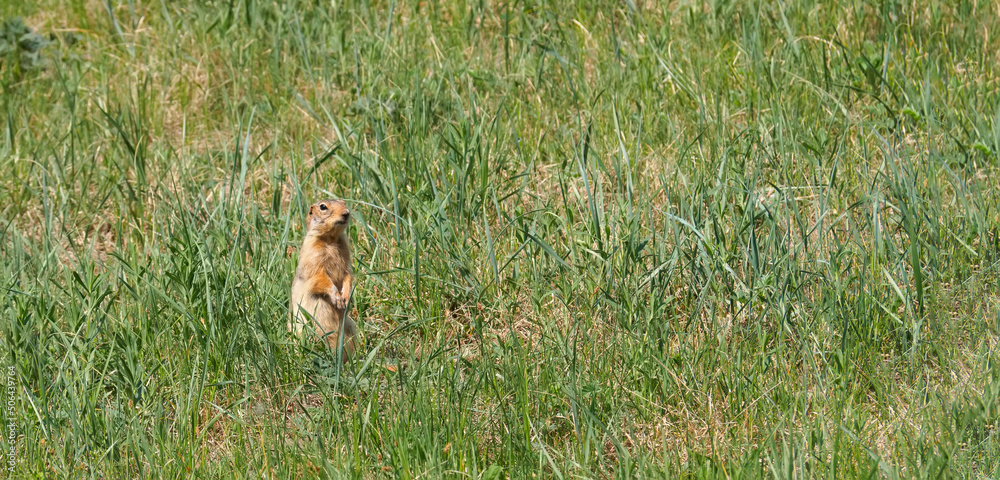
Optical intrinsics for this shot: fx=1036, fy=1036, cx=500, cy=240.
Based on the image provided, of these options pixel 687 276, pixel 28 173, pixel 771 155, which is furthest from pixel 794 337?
pixel 28 173

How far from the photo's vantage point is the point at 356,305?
498 cm

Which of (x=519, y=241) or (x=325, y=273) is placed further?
(x=519, y=241)

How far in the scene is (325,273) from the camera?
4840 millimetres

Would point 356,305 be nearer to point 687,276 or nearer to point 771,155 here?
point 687,276

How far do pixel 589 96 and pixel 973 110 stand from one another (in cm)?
207

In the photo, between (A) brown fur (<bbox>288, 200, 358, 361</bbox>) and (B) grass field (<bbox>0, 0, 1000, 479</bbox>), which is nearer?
(B) grass field (<bbox>0, 0, 1000, 479</bbox>)

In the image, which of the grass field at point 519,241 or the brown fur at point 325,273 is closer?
the grass field at point 519,241

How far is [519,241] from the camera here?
509 centimetres

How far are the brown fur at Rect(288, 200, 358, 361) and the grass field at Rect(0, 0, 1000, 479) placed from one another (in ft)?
0.39

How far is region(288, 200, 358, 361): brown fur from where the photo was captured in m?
4.72

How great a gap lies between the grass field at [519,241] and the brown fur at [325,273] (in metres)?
0.12

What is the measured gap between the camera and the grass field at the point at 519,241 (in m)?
3.85

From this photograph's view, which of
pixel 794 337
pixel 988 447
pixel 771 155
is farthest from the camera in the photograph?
pixel 771 155

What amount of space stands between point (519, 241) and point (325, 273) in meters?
0.96
